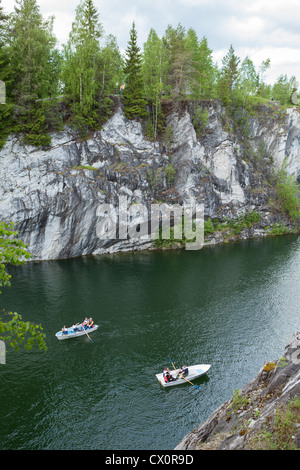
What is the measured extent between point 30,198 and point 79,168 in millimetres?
9129

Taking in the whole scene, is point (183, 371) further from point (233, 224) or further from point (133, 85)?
point (133, 85)

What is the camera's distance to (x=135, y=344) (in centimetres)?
2417

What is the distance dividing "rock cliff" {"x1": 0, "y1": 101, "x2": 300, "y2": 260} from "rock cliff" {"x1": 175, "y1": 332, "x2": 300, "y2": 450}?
3752cm

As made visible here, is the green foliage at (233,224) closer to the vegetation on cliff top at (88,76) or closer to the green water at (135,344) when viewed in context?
the green water at (135,344)

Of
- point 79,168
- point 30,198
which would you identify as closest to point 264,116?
point 79,168

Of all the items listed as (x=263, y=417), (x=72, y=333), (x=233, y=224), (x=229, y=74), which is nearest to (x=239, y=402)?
(x=263, y=417)

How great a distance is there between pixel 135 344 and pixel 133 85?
47.4 m

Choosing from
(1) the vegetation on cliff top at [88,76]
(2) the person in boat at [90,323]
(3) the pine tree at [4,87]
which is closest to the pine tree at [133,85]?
(1) the vegetation on cliff top at [88,76]

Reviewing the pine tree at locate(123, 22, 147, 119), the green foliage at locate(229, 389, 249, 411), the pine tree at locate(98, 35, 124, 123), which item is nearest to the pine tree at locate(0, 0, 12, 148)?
the pine tree at locate(98, 35, 124, 123)

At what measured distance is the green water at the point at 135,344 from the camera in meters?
16.6

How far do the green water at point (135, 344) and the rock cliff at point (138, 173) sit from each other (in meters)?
5.90

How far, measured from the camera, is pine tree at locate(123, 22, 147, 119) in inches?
2053
